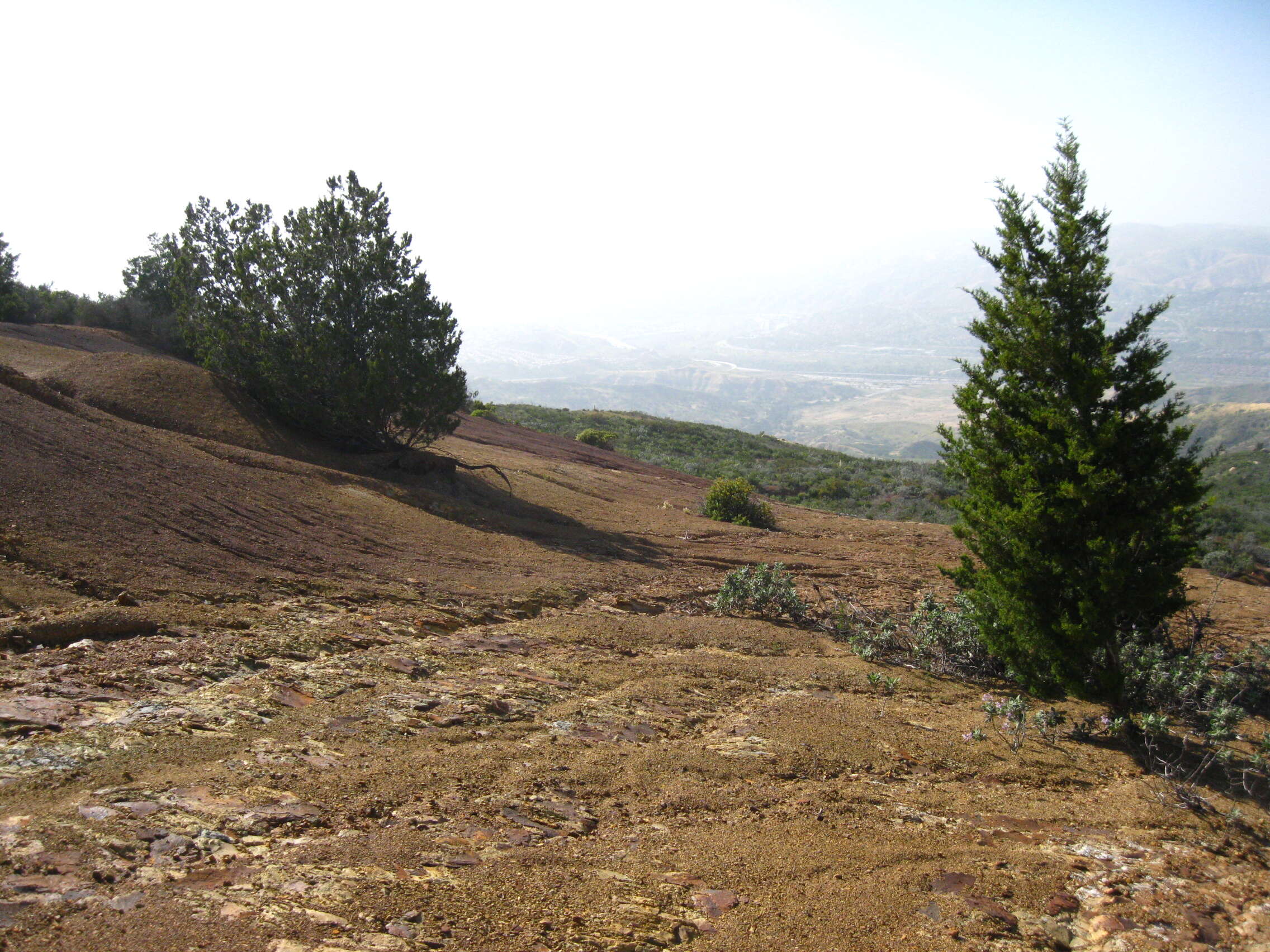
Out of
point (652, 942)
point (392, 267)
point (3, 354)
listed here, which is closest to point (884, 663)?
point (652, 942)

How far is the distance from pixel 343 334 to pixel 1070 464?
15.7 m

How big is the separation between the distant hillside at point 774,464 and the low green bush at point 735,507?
8.63 metres

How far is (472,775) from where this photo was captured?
202 inches

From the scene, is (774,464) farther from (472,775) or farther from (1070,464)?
(472,775)

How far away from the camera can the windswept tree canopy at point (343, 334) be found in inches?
696

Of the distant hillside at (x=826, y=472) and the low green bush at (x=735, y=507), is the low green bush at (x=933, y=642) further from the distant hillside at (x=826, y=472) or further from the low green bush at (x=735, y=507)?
the distant hillside at (x=826, y=472)

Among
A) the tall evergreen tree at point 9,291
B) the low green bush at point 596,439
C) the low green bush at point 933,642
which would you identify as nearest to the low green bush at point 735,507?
the low green bush at point 933,642

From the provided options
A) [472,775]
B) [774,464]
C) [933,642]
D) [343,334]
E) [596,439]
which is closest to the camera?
[472,775]

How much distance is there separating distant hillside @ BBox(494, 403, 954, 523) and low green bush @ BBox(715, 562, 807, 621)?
16802 mm

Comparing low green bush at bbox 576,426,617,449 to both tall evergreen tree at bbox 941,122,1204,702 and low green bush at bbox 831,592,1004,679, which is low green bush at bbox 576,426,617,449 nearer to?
low green bush at bbox 831,592,1004,679

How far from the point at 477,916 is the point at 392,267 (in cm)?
1709

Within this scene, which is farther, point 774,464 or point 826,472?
point 774,464

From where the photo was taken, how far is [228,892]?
3406 mm

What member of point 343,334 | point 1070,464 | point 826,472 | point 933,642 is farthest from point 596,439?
point 1070,464
